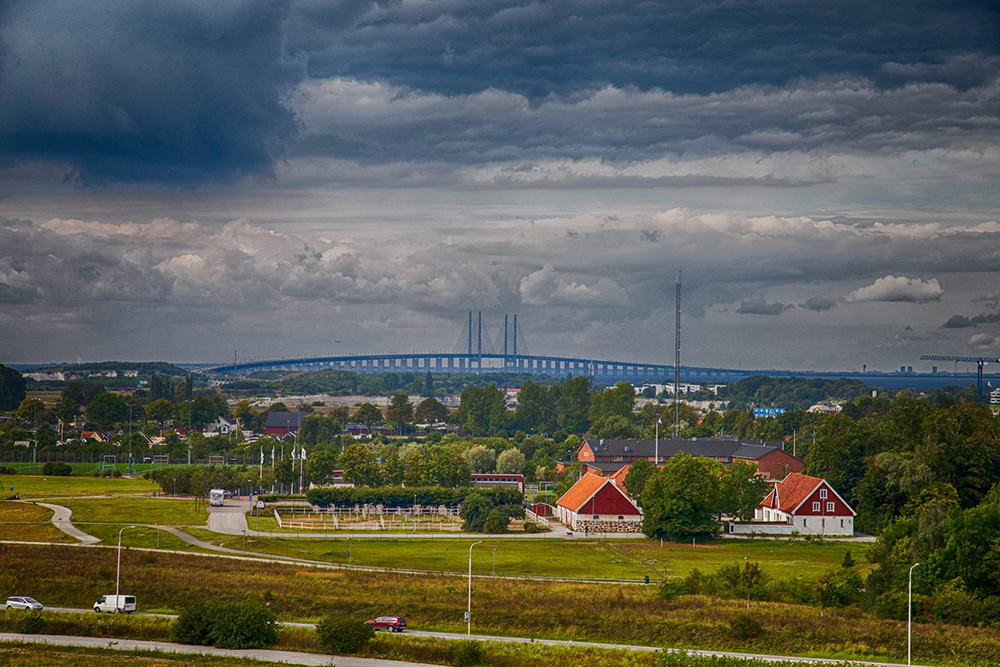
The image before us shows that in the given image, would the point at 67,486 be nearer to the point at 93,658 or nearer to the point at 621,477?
the point at 621,477

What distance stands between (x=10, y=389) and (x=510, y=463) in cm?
10712

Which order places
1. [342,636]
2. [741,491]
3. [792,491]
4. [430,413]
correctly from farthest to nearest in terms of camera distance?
[430,413] → [741,491] → [792,491] → [342,636]

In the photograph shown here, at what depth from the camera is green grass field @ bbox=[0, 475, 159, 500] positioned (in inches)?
3356

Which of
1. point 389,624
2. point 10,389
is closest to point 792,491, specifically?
point 389,624

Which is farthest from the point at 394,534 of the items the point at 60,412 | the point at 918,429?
the point at 60,412

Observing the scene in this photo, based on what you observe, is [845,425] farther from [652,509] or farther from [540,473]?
[540,473]

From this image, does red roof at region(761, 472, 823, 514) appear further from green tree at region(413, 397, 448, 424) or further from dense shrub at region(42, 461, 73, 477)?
green tree at region(413, 397, 448, 424)

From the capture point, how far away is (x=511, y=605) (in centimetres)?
4303

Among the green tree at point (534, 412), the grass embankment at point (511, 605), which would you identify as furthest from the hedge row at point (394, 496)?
the green tree at point (534, 412)

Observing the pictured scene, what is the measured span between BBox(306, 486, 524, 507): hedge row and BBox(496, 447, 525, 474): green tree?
88.3 feet

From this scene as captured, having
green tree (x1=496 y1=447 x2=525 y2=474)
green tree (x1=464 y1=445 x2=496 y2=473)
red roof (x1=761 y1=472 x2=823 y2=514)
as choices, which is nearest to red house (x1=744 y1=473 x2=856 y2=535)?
red roof (x1=761 y1=472 x2=823 y2=514)

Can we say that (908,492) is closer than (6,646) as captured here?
No

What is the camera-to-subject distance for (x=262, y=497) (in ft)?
280

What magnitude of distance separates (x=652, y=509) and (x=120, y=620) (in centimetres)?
3701
